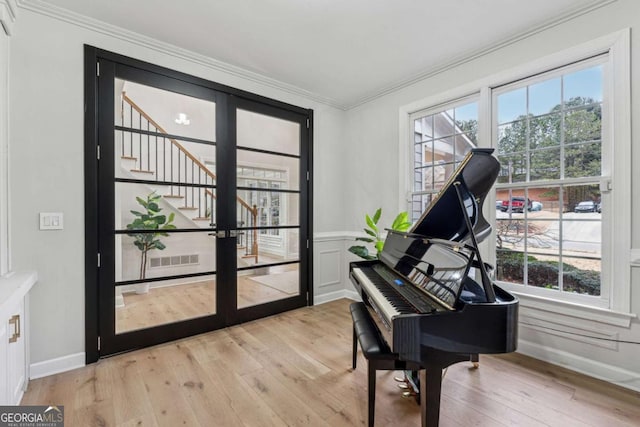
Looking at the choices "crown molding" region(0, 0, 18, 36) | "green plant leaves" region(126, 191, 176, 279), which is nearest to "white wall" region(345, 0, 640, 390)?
"green plant leaves" region(126, 191, 176, 279)

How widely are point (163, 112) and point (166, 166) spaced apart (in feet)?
1.64

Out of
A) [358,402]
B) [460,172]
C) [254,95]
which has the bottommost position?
[358,402]

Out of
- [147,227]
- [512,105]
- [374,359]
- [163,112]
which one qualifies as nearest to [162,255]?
[147,227]

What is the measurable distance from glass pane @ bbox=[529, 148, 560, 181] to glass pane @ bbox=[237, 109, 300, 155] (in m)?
2.42

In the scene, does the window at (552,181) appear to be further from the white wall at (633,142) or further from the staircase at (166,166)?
the staircase at (166,166)

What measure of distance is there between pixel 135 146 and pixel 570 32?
365 centimetres

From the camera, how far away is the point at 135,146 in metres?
2.49

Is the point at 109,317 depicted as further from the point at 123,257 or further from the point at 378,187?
the point at 378,187

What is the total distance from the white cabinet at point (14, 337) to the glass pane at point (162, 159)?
1.03 m

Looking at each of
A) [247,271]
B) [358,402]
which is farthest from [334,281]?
[358,402]

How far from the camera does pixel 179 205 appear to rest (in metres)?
2.71

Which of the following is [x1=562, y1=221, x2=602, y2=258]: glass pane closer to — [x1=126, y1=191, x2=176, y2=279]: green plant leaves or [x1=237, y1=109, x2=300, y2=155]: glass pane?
[x1=237, y1=109, x2=300, y2=155]: glass pane

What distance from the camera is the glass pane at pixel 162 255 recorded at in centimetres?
245

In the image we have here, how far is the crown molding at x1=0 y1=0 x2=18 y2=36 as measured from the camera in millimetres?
1823
